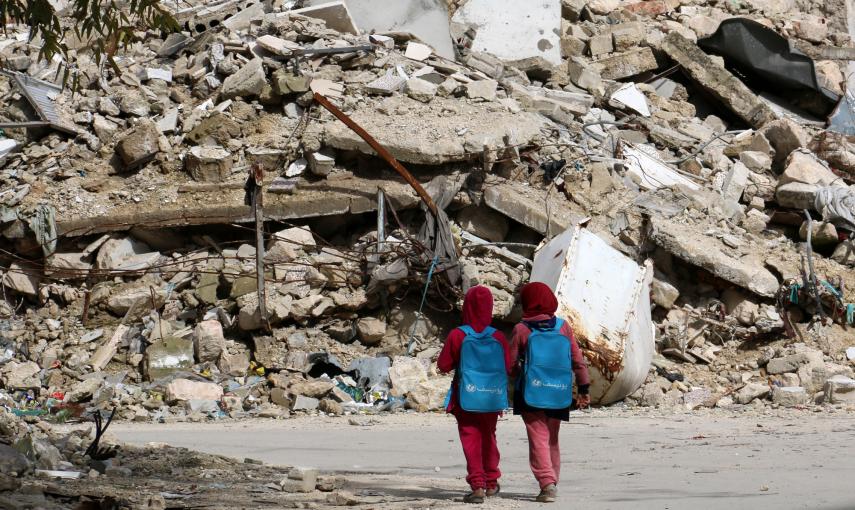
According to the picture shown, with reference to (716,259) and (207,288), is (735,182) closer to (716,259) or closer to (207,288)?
(716,259)

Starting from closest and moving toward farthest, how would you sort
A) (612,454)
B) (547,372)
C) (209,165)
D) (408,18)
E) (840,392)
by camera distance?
(547,372), (612,454), (840,392), (209,165), (408,18)

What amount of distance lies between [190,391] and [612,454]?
416 centimetres

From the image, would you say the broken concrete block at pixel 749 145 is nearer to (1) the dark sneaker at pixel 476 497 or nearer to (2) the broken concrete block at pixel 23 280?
(2) the broken concrete block at pixel 23 280

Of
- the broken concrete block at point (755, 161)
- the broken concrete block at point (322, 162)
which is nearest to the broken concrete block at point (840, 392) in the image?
the broken concrete block at point (755, 161)

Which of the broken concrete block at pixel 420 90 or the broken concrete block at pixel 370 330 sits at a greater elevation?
the broken concrete block at pixel 420 90

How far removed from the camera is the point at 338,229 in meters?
11.4

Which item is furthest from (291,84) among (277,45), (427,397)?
(427,397)

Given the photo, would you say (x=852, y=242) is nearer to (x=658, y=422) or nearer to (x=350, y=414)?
(x=658, y=422)

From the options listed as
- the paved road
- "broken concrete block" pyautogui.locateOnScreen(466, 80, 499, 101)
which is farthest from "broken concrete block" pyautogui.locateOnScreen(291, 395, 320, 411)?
"broken concrete block" pyautogui.locateOnScreen(466, 80, 499, 101)

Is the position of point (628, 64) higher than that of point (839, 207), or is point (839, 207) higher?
point (628, 64)

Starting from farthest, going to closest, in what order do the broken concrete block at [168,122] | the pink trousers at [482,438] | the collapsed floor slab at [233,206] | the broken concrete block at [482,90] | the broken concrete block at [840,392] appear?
the broken concrete block at [482,90] < the broken concrete block at [168,122] < the collapsed floor slab at [233,206] < the broken concrete block at [840,392] < the pink trousers at [482,438]

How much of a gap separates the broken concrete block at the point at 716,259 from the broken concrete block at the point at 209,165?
4327mm

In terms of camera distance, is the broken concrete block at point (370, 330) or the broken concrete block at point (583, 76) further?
the broken concrete block at point (583, 76)

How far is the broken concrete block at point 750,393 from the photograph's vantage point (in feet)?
31.2
